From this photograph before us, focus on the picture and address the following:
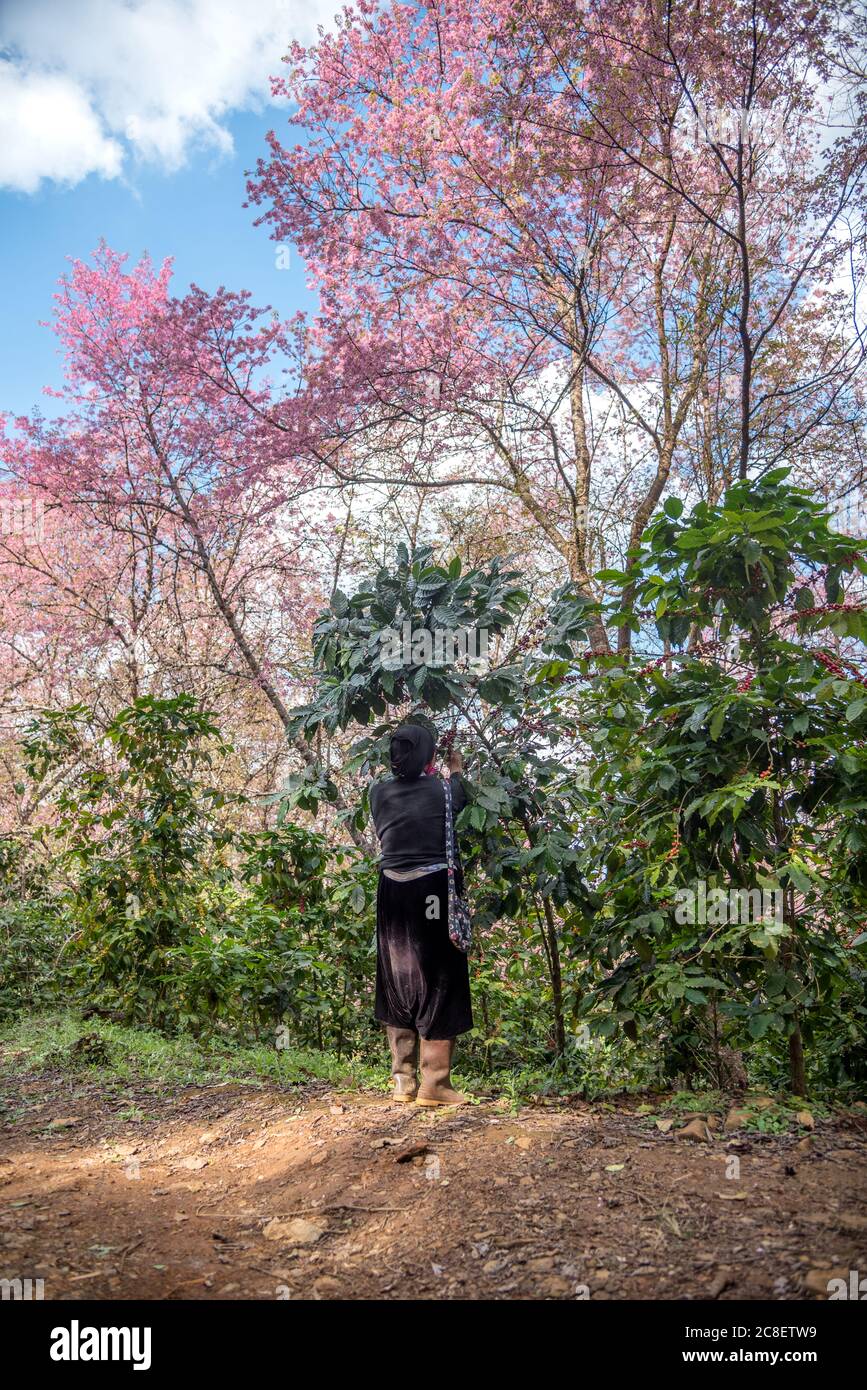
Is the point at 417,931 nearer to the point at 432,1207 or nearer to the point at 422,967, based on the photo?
the point at 422,967

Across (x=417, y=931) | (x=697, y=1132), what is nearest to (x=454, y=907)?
(x=417, y=931)

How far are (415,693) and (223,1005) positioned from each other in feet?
9.24

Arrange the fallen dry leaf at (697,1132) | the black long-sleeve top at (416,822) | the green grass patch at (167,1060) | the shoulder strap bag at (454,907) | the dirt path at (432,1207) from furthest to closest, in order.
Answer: the green grass patch at (167,1060) → the black long-sleeve top at (416,822) → the shoulder strap bag at (454,907) → the fallen dry leaf at (697,1132) → the dirt path at (432,1207)

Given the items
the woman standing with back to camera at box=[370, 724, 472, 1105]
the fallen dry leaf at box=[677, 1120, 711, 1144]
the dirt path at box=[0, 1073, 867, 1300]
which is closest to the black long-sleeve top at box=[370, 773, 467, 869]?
the woman standing with back to camera at box=[370, 724, 472, 1105]

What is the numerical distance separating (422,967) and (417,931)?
16 cm

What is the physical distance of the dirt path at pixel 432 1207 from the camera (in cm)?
226

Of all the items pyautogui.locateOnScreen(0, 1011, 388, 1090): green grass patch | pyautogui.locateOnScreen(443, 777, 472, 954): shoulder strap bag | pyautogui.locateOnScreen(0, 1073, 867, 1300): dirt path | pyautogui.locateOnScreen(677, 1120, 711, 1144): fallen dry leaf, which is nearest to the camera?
pyautogui.locateOnScreen(0, 1073, 867, 1300): dirt path

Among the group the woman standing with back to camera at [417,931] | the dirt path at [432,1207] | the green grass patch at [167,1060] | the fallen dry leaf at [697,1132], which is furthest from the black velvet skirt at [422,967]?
the fallen dry leaf at [697,1132]

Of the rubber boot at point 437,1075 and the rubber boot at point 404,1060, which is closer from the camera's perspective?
the rubber boot at point 437,1075

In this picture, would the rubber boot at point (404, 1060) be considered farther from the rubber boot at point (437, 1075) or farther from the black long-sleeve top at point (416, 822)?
the black long-sleeve top at point (416, 822)

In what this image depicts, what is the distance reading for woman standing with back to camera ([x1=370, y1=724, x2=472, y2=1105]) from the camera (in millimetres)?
3846

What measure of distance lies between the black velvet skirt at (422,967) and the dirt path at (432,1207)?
1.19 feet

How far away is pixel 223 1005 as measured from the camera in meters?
5.42

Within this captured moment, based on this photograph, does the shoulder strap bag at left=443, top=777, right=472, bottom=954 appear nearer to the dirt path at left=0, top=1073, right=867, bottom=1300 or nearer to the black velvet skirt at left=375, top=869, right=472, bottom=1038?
the black velvet skirt at left=375, top=869, right=472, bottom=1038
